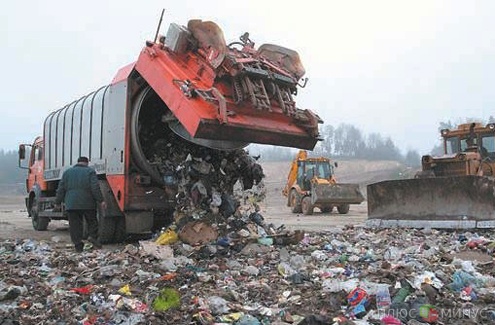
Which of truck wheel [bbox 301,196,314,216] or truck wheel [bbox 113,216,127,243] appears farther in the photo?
truck wheel [bbox 301,196,314,216]

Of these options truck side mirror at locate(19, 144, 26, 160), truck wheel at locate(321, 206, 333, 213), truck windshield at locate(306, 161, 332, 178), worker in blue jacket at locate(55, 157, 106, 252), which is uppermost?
truck side mirror at locate(19, 144, 26, 160)

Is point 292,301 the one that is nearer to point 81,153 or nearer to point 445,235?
point 445,235

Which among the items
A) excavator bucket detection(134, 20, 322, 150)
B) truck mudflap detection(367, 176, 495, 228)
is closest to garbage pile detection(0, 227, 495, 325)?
excavator bucket detection(134, 20, 322, 150)

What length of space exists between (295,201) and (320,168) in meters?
1.49

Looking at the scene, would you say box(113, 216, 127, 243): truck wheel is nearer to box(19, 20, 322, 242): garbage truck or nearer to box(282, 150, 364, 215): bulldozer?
box(19, 20, 322, 242): garbage truck

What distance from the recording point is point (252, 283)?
14.2 feet

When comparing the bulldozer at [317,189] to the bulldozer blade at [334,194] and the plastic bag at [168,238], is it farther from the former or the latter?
the plastic bag at [168,238]

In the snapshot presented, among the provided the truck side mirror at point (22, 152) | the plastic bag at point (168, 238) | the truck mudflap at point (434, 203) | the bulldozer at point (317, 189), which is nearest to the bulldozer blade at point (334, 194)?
the bulldozer at point (317, 189)

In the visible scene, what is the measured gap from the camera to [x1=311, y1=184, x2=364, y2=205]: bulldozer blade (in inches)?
624

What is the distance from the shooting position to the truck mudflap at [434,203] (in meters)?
7.78

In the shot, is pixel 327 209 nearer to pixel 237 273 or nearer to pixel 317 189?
pixel 317 189

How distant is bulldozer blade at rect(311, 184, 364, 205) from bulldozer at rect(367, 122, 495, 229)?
604cm

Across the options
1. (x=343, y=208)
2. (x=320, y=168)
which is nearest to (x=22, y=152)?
(x=320, y=168)

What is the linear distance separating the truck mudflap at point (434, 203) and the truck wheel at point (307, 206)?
747cm
